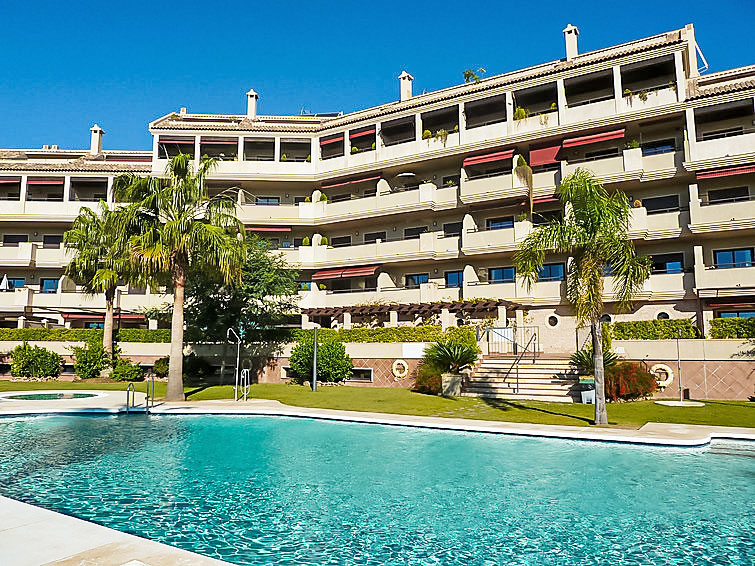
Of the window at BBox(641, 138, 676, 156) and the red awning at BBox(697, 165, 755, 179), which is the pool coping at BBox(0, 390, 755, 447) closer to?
the red awning at BBox(697, 165, 755, 179)

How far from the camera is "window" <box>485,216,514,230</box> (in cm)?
3462

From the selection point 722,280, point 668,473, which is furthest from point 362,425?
point 722,280

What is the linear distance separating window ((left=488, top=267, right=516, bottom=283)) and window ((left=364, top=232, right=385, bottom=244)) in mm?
8246

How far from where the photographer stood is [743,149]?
90.1ft

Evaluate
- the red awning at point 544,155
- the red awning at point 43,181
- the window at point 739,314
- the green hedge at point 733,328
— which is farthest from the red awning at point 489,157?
the red awning at point 43,181

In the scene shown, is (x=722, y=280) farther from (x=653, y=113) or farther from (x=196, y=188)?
(x=196, y=188)

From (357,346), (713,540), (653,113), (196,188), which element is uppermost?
(653,113)

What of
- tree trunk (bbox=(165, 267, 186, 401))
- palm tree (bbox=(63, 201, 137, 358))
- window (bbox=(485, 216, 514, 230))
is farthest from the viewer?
window (bbox=(485, 216, 514, 230))

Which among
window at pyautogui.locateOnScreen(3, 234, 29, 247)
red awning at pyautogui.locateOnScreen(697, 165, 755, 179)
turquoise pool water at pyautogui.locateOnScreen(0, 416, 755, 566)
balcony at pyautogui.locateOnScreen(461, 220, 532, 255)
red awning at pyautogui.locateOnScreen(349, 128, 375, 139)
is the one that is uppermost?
red awning at pyautogui.locateOnScreen(349, 128, 375, 139)

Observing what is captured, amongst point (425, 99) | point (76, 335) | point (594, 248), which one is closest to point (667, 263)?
point (594, 248)

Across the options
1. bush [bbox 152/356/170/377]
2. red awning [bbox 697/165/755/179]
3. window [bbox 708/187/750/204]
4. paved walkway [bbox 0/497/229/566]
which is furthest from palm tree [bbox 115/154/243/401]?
window [bbox 708/187/750/204]

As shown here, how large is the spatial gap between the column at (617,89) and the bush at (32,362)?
34473mm

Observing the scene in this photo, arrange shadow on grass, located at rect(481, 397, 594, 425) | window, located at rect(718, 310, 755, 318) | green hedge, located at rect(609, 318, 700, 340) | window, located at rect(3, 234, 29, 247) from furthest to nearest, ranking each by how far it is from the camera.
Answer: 1. window, located at rect(3, 234, 29, 247)
2. window, located at rect(718, 310, 755, 318)
3. green hedge, located at rect(609, 318, 700, 340)
4. shadow on grass, located at rect(481, 397, 594, 425)

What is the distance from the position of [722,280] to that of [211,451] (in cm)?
2482
